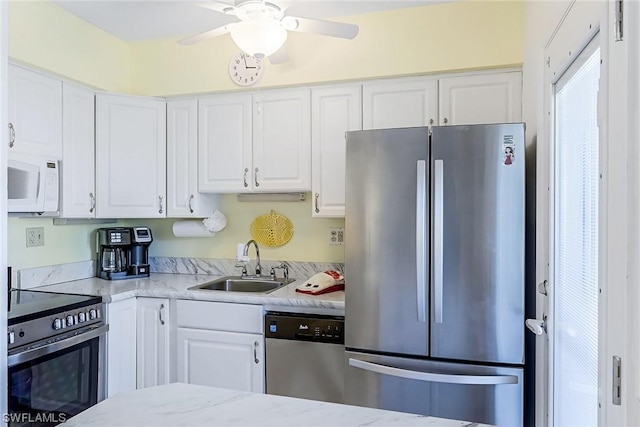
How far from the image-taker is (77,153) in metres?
2.57

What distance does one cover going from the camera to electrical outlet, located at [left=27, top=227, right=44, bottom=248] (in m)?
2.51

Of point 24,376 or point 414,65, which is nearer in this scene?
point 24,376

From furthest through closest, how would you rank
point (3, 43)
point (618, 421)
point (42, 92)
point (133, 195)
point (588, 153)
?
1. point (133, 195)
2. point (42, 92)
3. point (588, 153)
4. point (3, 43)
5. point (618, 421)

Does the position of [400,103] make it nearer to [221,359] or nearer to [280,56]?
[280,56]

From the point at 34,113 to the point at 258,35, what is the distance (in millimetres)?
1379

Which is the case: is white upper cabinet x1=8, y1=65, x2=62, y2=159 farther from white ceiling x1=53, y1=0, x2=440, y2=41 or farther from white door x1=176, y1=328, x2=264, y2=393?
white door x1=176, y1=328, x2=264, y2=393

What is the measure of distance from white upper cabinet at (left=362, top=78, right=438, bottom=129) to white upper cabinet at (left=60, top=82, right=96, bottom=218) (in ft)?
5.57

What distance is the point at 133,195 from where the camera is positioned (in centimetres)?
280

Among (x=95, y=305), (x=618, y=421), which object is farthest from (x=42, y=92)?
(x=618, y=421)

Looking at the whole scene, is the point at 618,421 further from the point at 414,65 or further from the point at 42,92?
the point at 42,92

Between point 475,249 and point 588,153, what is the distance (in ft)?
2.25

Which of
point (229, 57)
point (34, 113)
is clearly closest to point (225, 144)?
point (229, 57)

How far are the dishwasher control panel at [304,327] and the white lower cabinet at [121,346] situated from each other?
846 millimetres

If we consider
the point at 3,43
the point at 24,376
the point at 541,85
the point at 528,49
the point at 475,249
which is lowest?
the point at 24,376
